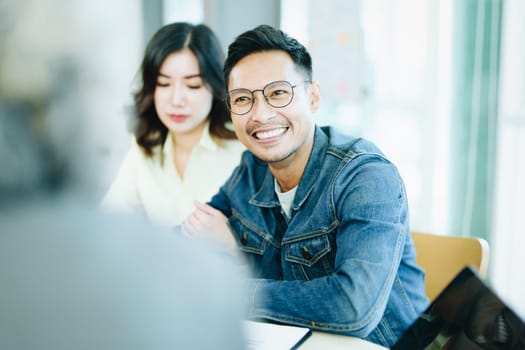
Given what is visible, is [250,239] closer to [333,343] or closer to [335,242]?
[335,242]

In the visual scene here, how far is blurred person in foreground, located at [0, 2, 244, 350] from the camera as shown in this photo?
161 mm

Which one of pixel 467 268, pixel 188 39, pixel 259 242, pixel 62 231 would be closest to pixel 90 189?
pixel 62 231

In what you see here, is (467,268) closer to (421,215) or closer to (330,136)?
(330,136)

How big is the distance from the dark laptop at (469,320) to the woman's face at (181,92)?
47.6 inches

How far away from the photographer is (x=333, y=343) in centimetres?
104

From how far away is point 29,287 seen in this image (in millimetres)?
175

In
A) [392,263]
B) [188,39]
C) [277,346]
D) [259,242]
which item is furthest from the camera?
[188,39]

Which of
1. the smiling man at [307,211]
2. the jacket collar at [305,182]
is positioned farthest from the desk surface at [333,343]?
the jacket collar at [305,182]

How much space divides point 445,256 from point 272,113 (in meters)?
0.58

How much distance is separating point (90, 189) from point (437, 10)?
2.56 meters

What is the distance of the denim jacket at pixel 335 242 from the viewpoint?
3.67 ft

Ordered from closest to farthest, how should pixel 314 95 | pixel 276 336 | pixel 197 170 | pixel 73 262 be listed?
1. pixel 73 262
2. pixel 276 336
3. pixel 314 95
4. pixel 197 170

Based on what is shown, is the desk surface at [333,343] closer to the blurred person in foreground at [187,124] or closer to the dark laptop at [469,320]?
the dark laptop at [469,320]

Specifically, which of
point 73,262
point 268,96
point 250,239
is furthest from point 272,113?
point 73,262
